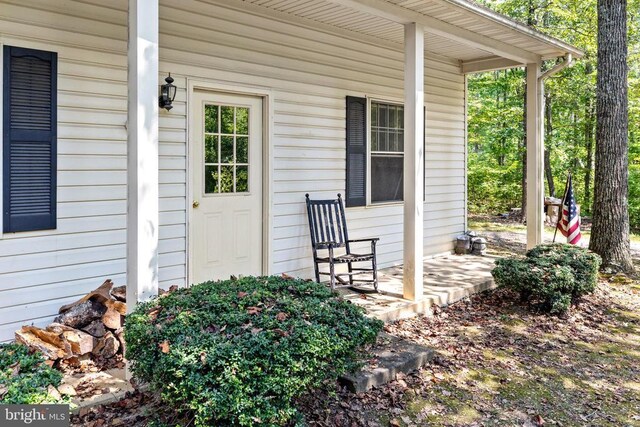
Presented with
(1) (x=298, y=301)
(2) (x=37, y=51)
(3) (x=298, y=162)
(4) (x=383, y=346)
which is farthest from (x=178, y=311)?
(3) (x=298, y=162)

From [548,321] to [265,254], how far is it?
2.83 m

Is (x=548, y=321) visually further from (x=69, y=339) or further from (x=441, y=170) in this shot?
(x=69, y=339)

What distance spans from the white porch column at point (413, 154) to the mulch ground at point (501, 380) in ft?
1.56

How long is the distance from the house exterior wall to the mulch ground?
140cm

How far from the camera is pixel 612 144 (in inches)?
252

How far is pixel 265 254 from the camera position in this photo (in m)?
5.00

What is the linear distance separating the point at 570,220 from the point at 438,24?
135 inches

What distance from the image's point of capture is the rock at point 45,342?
308 centimetres

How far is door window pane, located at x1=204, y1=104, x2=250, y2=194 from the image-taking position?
4.58 metres

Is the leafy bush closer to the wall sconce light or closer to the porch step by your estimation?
the porch step

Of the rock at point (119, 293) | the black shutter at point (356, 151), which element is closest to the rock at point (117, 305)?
the rock at point (119, 293)

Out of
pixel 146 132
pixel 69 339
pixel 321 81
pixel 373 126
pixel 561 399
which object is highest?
pixel 321 81

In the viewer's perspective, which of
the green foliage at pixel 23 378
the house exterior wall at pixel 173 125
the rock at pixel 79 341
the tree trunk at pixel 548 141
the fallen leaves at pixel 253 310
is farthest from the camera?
the tree trunk at pixel 548 141

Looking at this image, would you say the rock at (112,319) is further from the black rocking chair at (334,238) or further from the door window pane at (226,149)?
the black rocking chair at (334,238)
